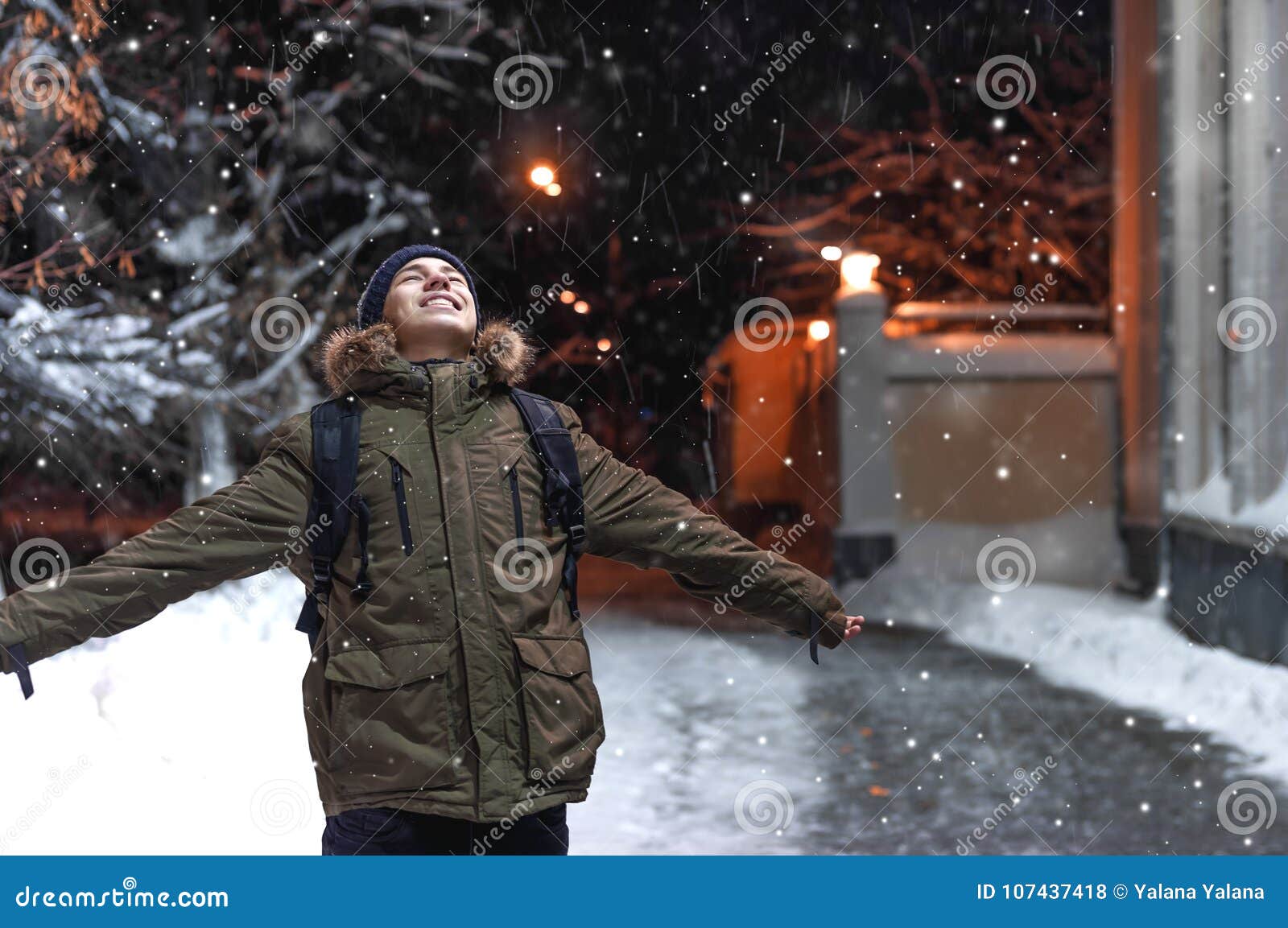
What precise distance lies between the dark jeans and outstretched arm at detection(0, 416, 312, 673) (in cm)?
60

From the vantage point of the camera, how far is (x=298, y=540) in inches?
99.5

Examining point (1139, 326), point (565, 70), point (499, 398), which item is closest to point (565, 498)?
point (499, 398)

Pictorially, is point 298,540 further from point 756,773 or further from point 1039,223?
point 1039,223

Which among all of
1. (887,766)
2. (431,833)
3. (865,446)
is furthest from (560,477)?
(865,446)

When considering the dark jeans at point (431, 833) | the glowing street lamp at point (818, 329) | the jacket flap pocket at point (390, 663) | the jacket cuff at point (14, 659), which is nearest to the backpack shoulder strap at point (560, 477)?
the jacket flap pocket at point (390, 663)

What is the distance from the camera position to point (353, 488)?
8.08 ft

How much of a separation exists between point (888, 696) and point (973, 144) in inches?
549

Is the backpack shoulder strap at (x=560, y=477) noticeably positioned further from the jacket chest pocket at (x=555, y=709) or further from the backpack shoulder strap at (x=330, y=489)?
the backpack shoulder strap at (x=330, y=489)

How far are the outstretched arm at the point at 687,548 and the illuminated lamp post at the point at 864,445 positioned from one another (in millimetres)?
10121

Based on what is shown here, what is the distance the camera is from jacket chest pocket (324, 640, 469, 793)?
2416 millimetres

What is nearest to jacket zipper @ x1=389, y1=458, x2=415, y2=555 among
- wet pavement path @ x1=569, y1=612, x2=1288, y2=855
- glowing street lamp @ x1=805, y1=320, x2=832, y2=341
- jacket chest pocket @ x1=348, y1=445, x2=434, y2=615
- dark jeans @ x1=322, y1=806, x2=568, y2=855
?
jacket chest pocket @ x1=348, y1=445, x2=434, y2=615

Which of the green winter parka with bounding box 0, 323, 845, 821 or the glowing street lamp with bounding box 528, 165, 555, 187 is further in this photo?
the glowing street lamp with bounding box 528, 165, 555, 187

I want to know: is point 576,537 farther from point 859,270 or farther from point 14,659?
point 859,270

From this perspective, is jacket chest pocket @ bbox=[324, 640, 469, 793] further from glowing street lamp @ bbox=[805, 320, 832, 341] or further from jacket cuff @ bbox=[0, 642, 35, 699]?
glowing street lamp @ bbox=[805, 320, 832, 341]
